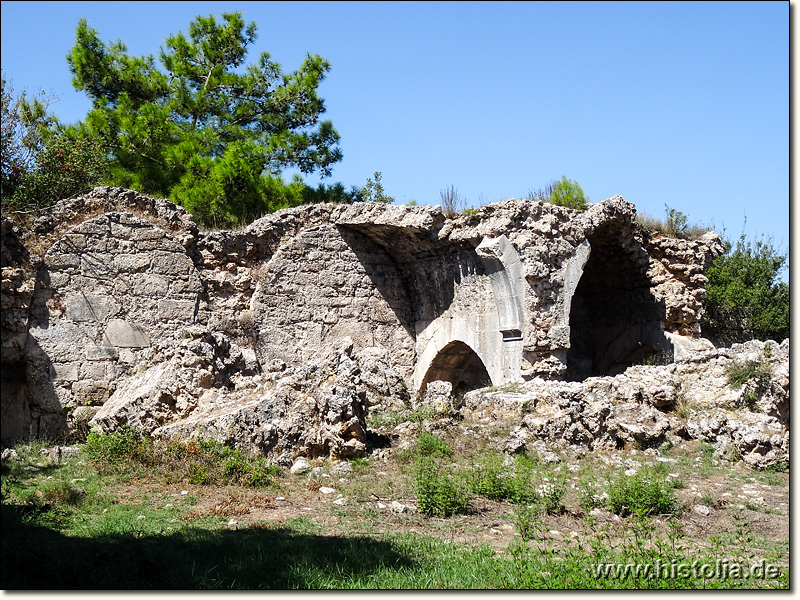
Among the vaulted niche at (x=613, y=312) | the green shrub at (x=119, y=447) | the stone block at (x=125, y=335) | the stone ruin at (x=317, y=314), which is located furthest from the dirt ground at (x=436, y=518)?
the vaulted niche at (x=613, y=312)

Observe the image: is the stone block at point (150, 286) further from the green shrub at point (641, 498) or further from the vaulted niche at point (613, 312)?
the vaulted niche at point (613, 312)

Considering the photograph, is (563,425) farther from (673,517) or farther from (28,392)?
(28,392)

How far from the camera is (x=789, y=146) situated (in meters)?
5.86

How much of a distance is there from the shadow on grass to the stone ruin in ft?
8.21

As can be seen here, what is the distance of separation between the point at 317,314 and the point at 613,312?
19.2ft

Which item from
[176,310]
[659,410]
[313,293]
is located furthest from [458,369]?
[176,310]

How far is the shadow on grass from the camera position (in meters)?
4.58

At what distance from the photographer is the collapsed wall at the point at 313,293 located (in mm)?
9914

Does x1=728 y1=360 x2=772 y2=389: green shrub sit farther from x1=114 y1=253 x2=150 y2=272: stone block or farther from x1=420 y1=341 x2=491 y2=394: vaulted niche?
x1=114 y1=253 x2=150 y2=272: stone block

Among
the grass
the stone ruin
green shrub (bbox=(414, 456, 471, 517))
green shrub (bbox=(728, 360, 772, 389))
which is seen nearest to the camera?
the grass

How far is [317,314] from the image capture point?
39.4ft

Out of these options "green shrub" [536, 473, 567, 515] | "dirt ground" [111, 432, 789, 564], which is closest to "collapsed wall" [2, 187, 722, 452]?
"dirt ground" [111, 432, 789, 564]

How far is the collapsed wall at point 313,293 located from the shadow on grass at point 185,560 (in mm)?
3154

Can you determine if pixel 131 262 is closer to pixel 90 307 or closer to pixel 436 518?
pixel 90 307
